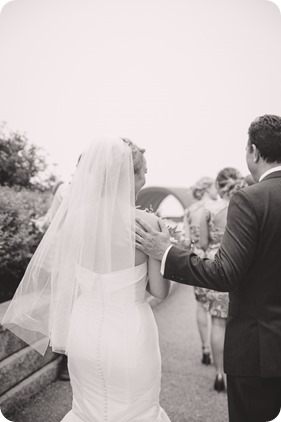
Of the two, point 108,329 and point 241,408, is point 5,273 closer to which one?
point 108,329

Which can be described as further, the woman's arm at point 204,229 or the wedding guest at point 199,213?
the wedding guest at point 199,213

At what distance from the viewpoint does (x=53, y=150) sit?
20.0 feet

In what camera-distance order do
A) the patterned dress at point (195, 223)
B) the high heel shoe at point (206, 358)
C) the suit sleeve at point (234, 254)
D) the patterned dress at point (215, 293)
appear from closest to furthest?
the suit sleeve at point (234, 254), the patterned dress at point (215, 293), the high heel shoe at point (206, 358), the patterned dress at point (195, 223)

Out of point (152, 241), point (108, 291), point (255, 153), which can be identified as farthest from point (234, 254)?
point (108, 291)

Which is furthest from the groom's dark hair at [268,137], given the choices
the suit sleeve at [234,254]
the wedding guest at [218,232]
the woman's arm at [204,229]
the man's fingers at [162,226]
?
the woman's arm at [204,229]

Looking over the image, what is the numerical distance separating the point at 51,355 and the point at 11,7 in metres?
2.96

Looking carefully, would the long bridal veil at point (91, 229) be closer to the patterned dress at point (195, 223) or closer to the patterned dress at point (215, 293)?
the patterned dress at point (215, 293)

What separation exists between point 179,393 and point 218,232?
5.05 feet

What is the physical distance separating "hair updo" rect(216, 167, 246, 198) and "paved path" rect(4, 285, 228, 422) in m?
1.82

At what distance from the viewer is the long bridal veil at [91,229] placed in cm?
213

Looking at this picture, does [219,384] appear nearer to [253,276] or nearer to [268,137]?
[253,276]

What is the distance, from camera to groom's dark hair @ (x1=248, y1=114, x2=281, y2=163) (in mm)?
2010

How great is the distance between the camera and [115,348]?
2137 millimetres

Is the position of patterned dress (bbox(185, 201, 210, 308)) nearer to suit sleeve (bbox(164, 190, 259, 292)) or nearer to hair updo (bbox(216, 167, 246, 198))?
hair updo (bbox(216, 167, 246, 198))
